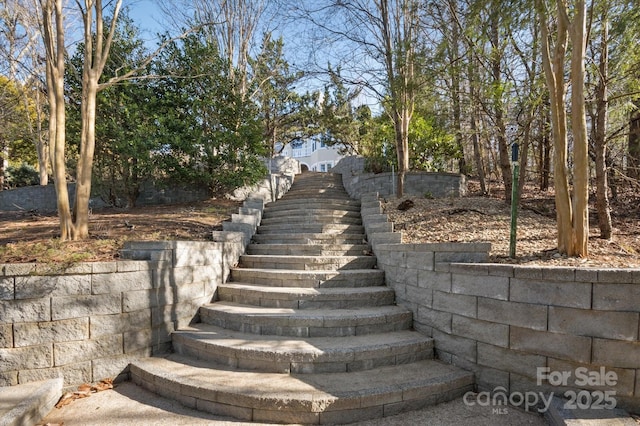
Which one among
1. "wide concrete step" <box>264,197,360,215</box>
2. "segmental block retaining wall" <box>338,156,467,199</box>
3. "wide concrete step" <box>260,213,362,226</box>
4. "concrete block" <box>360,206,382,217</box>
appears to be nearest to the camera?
"concrete block" <box>360,206,382,217</box>

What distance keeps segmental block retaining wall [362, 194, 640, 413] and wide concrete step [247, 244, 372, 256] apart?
1.75 meters

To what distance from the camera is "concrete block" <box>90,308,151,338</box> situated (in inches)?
130

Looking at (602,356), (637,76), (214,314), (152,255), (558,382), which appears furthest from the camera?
(637,76)

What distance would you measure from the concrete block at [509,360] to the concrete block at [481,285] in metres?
0.49

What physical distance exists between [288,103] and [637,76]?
13.1 meters

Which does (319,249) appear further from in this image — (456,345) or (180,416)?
(180,416)

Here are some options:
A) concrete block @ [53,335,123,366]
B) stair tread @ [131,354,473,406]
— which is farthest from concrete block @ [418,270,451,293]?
concrete block @ [53,335,123,366]

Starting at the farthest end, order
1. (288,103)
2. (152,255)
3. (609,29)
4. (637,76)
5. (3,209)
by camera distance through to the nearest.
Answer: (288,103) < (3,209) < (637,76) < (609,29) < (152,255)

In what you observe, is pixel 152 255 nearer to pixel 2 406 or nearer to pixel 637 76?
pixel 2 406

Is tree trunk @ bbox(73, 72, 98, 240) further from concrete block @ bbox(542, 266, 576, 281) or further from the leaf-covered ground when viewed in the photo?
concrete block @ bbox(542, 266, 576, 281)

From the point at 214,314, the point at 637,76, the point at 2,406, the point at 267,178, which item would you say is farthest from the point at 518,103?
the point at 2,406

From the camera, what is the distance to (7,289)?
2998mm

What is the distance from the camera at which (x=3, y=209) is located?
1043 cm

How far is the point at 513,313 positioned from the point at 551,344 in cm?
35
